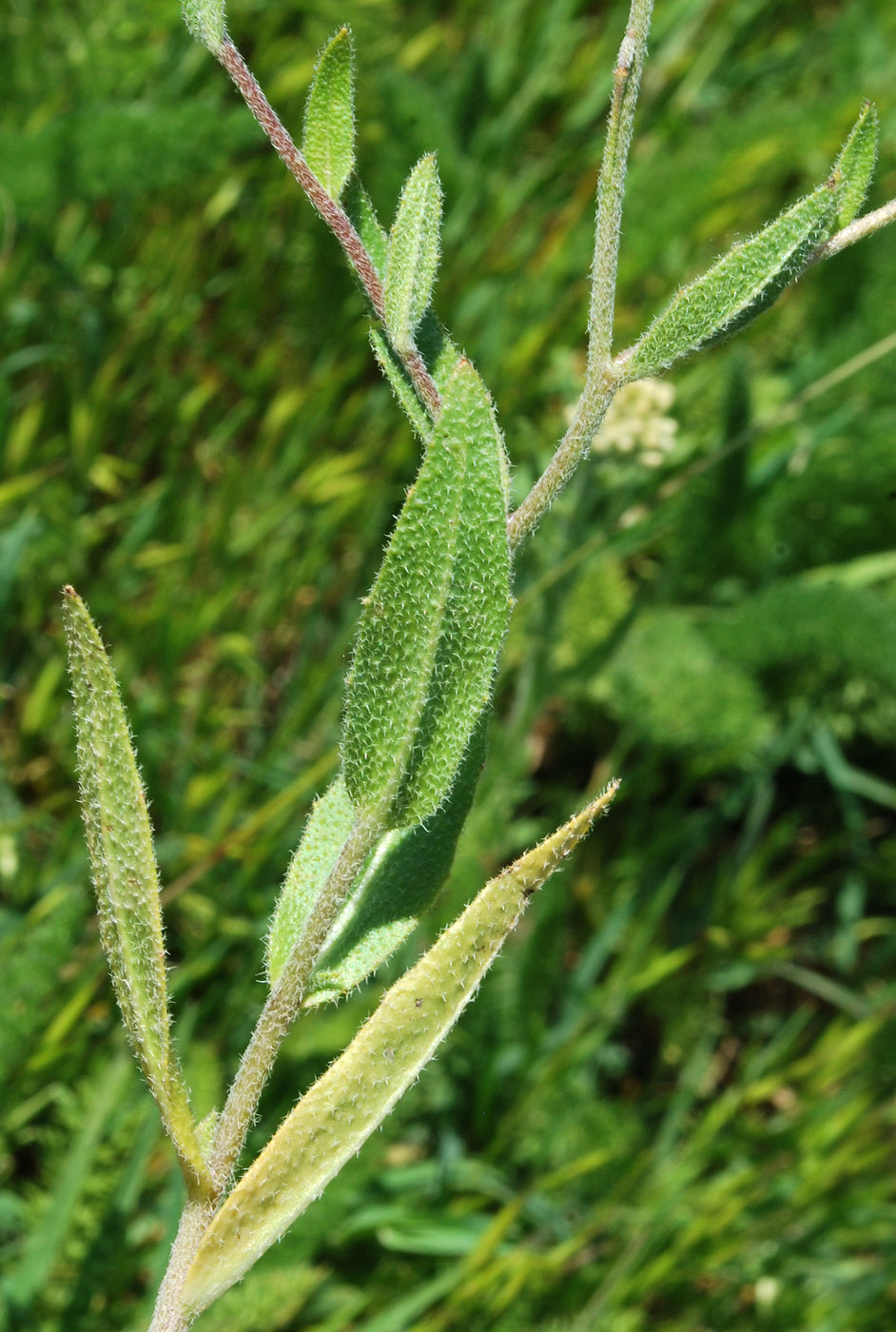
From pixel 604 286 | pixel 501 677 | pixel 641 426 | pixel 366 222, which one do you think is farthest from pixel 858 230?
pixel 501 677

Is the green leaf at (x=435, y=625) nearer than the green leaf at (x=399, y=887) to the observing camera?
Yes

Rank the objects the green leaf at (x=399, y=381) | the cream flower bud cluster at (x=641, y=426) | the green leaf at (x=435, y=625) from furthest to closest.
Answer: the cream flower bud cluster at (x=641, y=426), the green leaf at (x=399, y=381), the green leaf at (x=435, y=625)

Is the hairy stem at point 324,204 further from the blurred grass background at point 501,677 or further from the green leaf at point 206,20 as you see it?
the blurred grass background at point 501,677

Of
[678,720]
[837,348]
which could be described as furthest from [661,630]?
[837,348]

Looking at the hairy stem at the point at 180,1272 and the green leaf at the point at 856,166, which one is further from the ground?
the green leaf at the point at 856,166

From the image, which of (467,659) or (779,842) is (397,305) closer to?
(467,659)

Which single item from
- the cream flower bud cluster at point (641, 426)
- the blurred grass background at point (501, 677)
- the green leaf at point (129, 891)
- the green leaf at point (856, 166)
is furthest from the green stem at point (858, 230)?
the cream flower bud cluster at point (641, 426)

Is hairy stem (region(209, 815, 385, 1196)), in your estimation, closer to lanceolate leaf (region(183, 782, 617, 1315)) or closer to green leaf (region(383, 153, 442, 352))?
lanceolate leaf (region(183, 782, 617, 1315))
